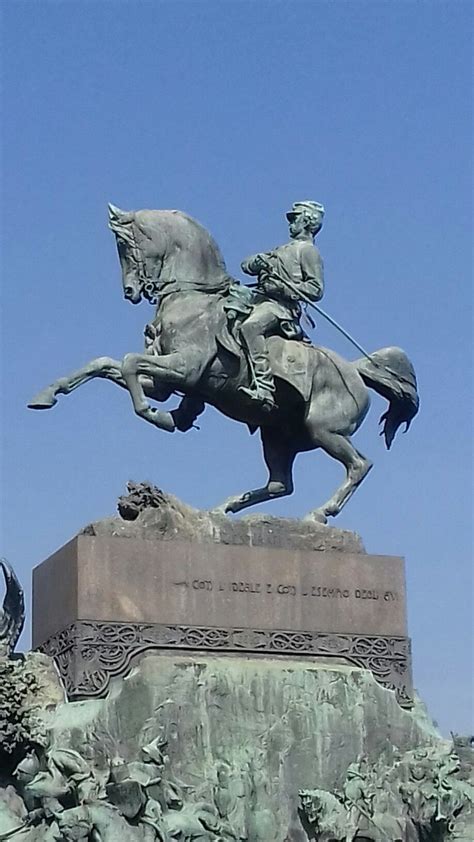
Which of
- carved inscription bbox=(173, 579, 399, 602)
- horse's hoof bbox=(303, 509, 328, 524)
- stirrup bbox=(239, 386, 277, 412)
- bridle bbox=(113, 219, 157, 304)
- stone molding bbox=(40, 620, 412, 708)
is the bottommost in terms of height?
stone molding bbox=(40, 620, 412, 708)

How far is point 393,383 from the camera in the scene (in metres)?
22.2

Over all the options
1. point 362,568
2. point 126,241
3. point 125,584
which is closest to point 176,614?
point 125,584

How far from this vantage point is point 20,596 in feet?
67.4

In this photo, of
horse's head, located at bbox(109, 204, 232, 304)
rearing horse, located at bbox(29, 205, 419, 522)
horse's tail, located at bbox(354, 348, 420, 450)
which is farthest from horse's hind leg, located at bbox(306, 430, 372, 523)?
horse's head, located at bbox(109, 204, 232, 304)

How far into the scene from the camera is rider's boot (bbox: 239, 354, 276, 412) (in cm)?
2097

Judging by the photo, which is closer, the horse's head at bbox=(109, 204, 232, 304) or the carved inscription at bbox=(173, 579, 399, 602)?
the carved inscription at bbox=(173, 579, 399, 602)

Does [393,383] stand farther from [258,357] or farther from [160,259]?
[160,259]

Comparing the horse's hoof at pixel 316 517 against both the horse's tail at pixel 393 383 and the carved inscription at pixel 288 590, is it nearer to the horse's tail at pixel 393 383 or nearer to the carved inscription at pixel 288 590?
the carved inscription at pixel 288 590

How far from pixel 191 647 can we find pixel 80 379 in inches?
123

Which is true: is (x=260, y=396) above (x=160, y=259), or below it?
below

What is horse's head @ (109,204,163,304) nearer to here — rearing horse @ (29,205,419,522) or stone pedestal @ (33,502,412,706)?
rearing horse @ (29,205,419,522)

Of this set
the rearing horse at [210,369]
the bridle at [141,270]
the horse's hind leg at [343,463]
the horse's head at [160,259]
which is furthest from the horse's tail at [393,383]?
the bridle at [141,270]

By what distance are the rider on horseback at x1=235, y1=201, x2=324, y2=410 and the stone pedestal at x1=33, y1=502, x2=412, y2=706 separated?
1.75m

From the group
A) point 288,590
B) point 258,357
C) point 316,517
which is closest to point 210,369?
point 258,357
